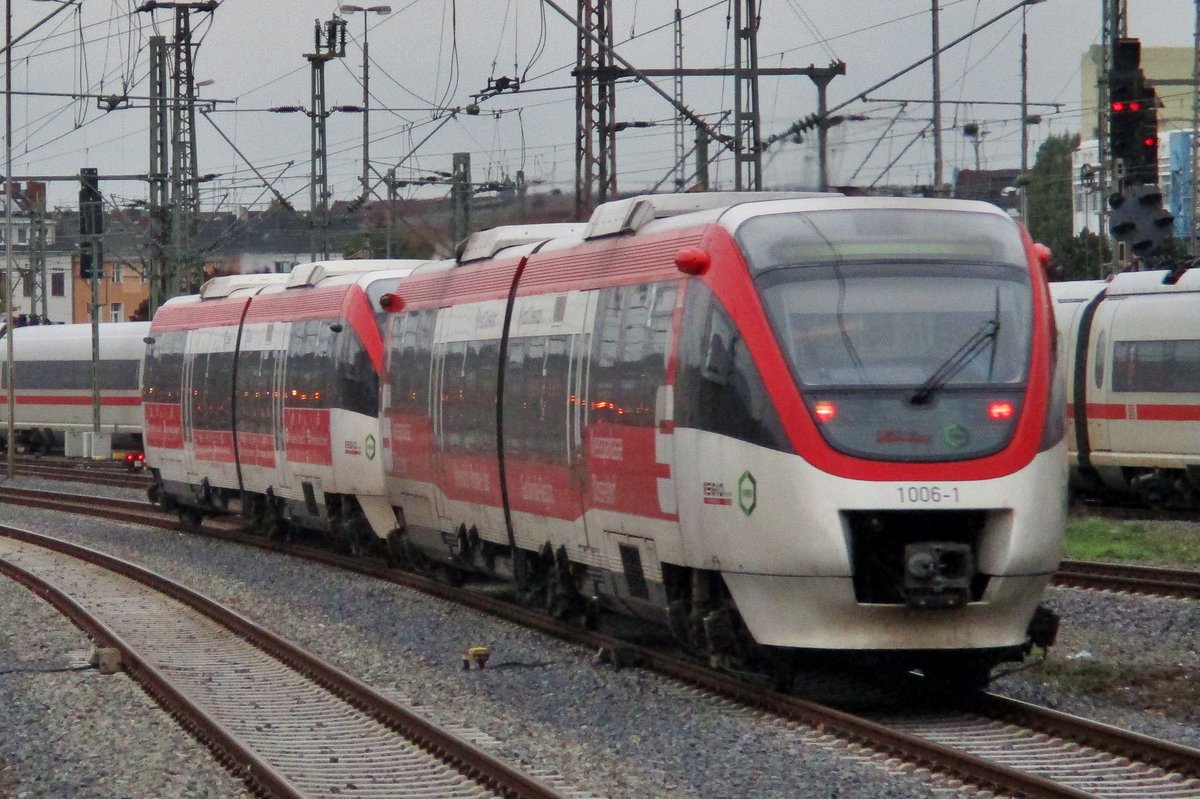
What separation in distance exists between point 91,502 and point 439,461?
1818 centimetres

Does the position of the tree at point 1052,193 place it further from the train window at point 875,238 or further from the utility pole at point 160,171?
the train window at point 875,238

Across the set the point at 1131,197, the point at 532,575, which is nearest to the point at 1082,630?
the point at 532,575

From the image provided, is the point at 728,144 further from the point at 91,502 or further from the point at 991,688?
the point at 91,502

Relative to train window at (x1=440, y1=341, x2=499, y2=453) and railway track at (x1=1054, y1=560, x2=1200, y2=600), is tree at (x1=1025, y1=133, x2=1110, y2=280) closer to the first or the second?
railway track at (x1=1054, y1=560, x2=1200, y2=600)

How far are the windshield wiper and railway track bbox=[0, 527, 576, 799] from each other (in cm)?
301

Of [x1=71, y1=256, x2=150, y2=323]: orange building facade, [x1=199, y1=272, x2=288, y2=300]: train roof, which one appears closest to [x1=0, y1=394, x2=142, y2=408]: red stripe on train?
[x1=199, y1=272, x2=288, y2=300]: train roof

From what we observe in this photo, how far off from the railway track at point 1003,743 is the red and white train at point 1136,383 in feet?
45.0

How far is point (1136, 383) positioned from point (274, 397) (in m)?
10.8

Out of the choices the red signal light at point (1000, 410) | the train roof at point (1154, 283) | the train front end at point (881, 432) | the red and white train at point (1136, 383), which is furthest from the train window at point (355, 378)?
the red signal light at point (1000, 410)

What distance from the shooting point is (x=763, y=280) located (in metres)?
11.2

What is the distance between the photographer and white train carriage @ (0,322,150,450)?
50969 millimetres

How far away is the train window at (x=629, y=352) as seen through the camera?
12289 mm

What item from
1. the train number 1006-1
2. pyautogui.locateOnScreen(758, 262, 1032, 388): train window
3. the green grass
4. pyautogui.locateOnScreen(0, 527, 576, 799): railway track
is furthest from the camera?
the green grass

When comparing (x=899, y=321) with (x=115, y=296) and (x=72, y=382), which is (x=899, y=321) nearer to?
(x=72, y=382)
